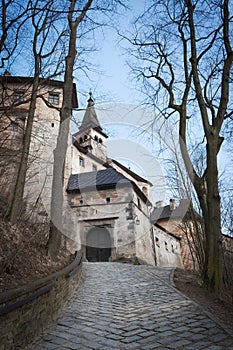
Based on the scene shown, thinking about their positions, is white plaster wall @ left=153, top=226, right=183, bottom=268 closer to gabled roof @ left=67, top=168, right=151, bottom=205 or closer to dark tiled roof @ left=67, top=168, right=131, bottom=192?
gabled roof @ left=67, top=168, right=151, bottom=205

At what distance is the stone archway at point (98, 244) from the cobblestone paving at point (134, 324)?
9711 mm

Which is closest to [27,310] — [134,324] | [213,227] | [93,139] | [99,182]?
[134,324]

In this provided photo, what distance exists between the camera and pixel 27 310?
12.3 feet

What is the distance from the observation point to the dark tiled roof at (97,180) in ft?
60.1

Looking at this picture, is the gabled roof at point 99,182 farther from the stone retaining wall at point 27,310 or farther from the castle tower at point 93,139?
the stone retaining wall at point 27,310

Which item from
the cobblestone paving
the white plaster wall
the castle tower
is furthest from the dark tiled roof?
the castle tower

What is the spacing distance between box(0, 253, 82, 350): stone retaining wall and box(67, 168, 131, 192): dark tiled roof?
1297 centimetres

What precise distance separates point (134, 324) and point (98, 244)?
43.2 feet

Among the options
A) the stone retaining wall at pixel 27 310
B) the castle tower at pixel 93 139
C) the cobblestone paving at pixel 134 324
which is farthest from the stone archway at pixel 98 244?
Answer: the castle tower at pixel 93 139

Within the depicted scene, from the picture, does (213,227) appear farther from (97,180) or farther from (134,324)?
(97,180)

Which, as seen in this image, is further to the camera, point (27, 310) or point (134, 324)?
point (134, 324)

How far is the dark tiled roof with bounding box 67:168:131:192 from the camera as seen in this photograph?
1831cm

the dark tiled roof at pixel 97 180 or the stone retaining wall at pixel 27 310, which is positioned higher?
the dark tiled roof at pixel 97 180

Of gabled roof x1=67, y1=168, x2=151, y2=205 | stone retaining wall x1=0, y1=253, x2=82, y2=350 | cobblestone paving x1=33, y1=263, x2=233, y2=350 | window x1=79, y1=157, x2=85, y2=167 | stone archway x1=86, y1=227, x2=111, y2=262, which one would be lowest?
cobblestone paving x1=33, y1=263, x2=233, y2=350
